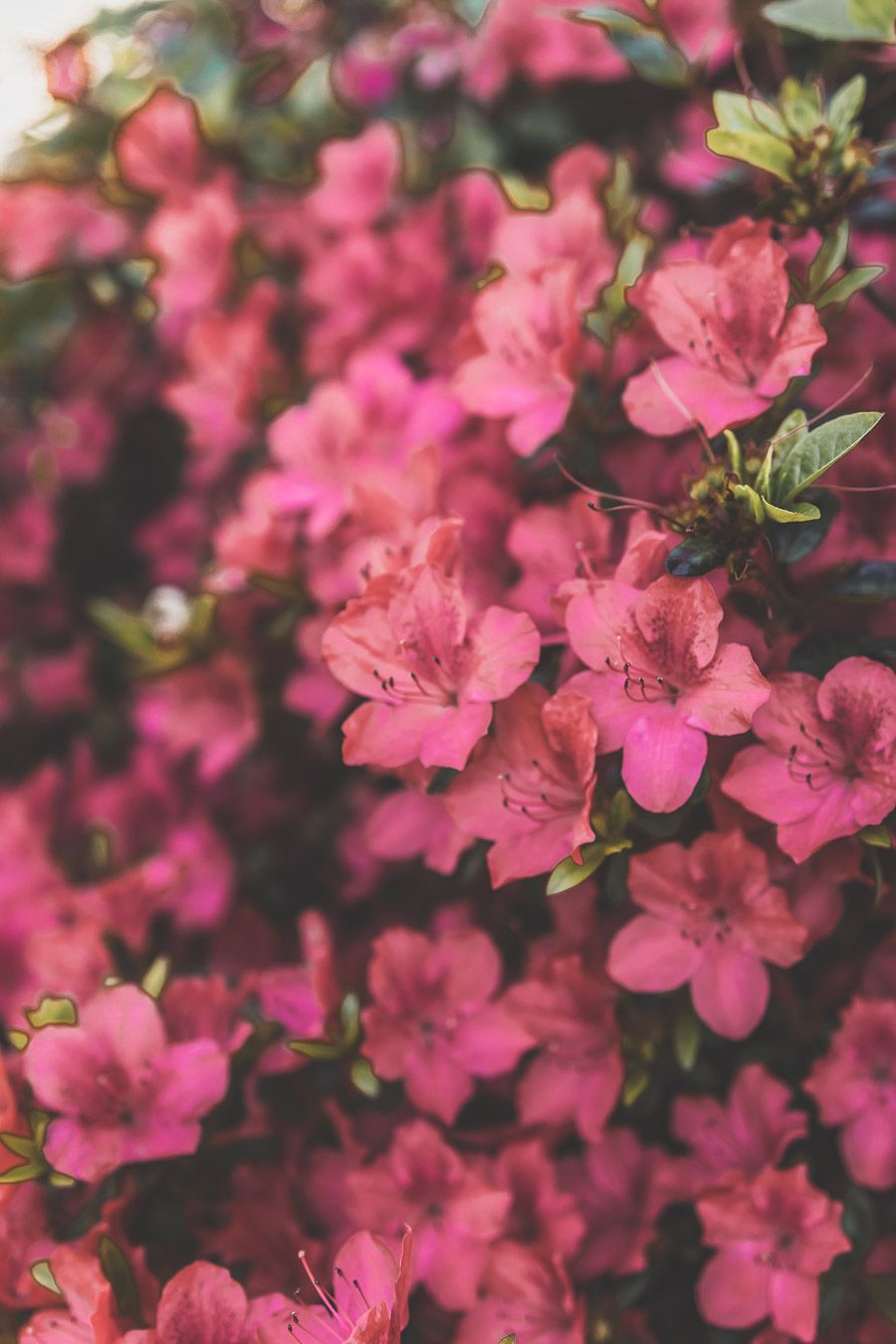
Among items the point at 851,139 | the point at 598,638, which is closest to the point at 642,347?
the point at 851,139

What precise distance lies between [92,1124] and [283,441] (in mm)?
647

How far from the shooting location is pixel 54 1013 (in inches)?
39.8

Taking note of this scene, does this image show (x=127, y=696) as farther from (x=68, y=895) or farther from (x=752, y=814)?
(x=752, y=814)

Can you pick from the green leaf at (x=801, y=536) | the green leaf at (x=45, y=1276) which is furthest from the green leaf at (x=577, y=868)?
the green leaf at (x=45, y=1276)

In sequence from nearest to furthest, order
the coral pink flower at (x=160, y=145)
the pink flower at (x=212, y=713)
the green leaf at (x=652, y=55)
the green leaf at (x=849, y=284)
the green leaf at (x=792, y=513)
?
1. the green leaf at (x=792, y=513)
2. the green leaf at (x=849, y=284)
3. the green leaf at (x=652, y=55)
4. the pink flower at (x=212, y=713)
5. the coral pink flower at (x=160, y=145)

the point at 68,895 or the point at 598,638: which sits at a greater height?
the point at 598,638

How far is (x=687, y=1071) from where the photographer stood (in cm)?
99

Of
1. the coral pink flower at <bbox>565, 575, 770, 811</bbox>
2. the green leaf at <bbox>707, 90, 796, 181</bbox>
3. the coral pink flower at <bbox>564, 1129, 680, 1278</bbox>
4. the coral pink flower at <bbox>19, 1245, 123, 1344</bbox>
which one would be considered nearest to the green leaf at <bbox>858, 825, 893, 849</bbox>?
the coral pink flower at <bbox>565, 575, 770, 811</bbox>

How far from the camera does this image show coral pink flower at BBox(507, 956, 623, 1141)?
977 mm

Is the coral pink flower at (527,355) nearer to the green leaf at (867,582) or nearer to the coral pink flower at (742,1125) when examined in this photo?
the green leaf at (867,582)

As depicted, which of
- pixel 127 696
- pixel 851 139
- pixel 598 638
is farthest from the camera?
pixel 127 696

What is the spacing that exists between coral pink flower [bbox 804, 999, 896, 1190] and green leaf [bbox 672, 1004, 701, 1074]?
0.30 ft

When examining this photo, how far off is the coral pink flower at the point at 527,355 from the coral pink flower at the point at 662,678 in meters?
0.22

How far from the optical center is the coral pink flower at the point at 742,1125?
3.16ft
